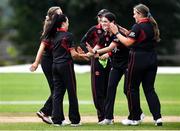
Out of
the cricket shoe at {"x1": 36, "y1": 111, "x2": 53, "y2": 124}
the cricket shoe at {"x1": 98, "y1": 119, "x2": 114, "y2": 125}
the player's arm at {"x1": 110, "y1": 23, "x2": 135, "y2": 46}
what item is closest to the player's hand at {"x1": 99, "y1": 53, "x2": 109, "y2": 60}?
the player's arm at {"x1": 110, "y1": 23, "x2": 135, "y2": 46}

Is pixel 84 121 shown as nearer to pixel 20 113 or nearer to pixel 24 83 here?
pixel 20 113

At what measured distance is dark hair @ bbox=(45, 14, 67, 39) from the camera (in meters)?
15.7

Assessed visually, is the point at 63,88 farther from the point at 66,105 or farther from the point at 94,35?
the point at 66,105

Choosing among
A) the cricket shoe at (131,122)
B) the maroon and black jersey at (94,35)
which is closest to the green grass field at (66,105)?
the cricket shoe at (131,122)

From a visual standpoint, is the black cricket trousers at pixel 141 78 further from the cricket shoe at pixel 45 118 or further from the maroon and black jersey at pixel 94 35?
the cricket shoe at pixel 45 118

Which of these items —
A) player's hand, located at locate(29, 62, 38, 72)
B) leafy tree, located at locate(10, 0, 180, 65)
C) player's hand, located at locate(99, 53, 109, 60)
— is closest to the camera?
player's hand, located at locate(29, 62, 38, 72)

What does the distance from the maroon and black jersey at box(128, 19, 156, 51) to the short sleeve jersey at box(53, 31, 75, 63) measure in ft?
3.60

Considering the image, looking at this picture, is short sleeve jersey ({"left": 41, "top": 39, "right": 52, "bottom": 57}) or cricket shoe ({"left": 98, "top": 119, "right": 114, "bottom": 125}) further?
cricket shoe ({"left": 98, "top": 119, "right": 114, "bottom": 125})

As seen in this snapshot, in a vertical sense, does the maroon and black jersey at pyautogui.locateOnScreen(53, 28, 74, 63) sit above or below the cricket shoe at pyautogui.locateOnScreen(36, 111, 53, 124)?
above

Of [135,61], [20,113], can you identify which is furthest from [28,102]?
[135,61]

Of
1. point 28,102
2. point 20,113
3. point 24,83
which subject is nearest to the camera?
point 20,113

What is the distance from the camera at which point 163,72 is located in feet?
126

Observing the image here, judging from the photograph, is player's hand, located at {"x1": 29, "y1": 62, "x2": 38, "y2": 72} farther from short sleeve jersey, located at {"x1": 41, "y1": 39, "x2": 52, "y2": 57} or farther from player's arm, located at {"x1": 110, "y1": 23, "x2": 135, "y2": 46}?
player's arm, located at {"x1": 110, "y1": 23, "x2": 135, "y2": 46}

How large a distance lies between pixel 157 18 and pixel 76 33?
197 inches
